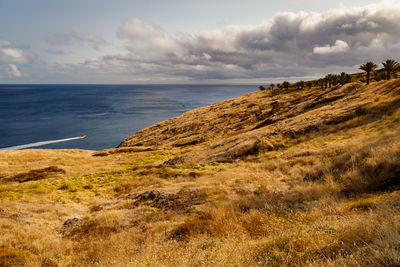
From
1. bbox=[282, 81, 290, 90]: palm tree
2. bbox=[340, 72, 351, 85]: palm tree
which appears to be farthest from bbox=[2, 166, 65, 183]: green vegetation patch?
bbox=[282, 81, 290, 90]: palm tree

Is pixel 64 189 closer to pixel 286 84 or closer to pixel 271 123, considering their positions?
pixel 271 123

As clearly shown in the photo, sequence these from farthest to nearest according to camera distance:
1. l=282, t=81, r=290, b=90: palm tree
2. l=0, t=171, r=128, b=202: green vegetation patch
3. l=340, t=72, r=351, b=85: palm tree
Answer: l=282, t=81, r=290, b=90: palm tree
l=340, t=72, r=351, b=85: palm tree
l=0, t=171, r=128, b=202: green vegetation patch

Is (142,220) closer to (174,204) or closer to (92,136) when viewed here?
(174,204)

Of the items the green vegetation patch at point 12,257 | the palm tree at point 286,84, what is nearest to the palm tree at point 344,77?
the palm tree at point 286,84

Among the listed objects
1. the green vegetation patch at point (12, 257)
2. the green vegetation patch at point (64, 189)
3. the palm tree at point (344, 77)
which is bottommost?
the green vegetation patch at point (64, 189)

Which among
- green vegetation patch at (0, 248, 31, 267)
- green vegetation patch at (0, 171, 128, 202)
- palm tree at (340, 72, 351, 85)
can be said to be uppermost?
palm tree at (340, 72, 351, 85)

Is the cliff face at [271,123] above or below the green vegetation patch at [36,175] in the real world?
above

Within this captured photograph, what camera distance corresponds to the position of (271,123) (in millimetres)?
45656

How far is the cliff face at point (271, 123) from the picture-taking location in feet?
95.1

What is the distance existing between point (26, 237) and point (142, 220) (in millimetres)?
5072

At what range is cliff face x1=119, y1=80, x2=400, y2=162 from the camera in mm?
28984

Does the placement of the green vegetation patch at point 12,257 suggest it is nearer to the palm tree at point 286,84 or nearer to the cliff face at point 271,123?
the cliff face at point 271,123

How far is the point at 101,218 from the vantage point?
12.5 metres

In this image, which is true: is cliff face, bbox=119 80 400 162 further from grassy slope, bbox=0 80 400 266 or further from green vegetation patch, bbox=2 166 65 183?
green vegetation patch, bbox=2 166 65 183
